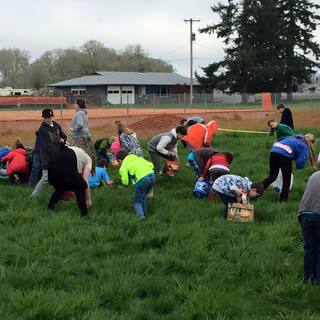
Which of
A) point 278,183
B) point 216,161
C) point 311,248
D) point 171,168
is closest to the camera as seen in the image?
point 311,248

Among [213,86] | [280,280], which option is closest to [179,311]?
[280,280]

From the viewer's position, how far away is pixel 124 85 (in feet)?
278

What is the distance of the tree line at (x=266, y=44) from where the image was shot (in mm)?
66562

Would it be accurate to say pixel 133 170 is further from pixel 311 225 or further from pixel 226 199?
pixel 311 225

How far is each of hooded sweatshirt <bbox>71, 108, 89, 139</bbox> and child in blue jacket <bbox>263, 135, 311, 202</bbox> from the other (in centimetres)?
405

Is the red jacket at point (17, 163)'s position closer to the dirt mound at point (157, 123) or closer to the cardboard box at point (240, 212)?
the cardboard box at point (240, 212)

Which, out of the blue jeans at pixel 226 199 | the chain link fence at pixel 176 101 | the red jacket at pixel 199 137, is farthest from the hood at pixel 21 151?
the chain link fence at pixel 176 101

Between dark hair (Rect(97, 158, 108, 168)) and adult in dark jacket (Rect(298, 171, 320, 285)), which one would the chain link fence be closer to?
dark hair (Rect(97, 158, 108, 168))

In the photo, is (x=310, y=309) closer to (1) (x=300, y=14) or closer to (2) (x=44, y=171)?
(2) (x=44, y=171)

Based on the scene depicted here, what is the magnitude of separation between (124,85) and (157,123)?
57.5 meters

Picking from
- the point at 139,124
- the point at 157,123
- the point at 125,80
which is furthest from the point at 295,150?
the point at 125,80

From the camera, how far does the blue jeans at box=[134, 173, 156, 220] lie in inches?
320

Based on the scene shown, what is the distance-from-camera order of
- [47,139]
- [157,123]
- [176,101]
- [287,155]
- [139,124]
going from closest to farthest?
[287,155] → [47,139] → [139,124] → [157,123] → [176,101]

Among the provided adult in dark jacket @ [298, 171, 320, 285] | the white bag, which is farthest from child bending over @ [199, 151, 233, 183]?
adult in dark jacket @ [298, 171, 320, 285]
